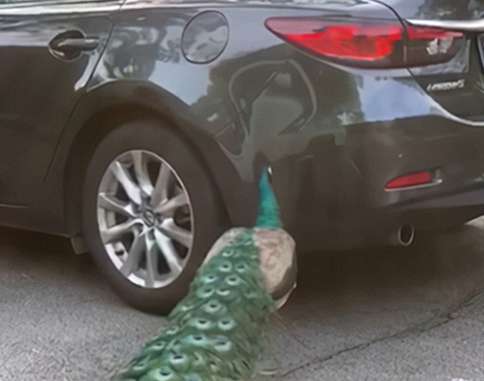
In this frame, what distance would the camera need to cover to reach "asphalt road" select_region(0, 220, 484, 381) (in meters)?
3.63

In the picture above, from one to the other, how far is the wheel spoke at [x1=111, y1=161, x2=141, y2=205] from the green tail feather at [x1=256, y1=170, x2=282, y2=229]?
701 millimetres

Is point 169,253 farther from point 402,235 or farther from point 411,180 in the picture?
point 411,180

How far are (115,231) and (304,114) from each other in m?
1.09

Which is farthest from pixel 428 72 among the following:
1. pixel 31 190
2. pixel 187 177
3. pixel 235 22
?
pixel 31 190

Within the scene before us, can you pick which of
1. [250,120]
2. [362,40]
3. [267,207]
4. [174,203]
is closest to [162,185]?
[174,203]

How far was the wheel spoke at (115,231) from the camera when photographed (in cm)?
411

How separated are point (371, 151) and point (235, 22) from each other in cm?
73

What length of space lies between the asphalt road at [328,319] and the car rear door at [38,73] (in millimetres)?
557

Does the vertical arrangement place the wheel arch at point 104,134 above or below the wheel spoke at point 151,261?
above

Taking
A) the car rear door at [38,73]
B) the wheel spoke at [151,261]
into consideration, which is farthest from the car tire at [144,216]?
the car rear door at [38,73]

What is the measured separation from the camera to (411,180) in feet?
11.7

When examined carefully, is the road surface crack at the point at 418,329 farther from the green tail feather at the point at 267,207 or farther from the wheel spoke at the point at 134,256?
the wheel spoke at the point at 134,256

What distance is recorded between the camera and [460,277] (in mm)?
4535

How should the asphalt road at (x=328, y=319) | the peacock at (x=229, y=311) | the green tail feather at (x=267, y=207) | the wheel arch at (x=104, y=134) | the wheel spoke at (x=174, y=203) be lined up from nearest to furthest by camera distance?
the peacock at (x=229, y=311), the green tail feather at (x=267, y=207), the asphalt road at (x=328, y=319), the wheel arch at (x=104, y=134), the wheel spoke at (x=174, y=203)
